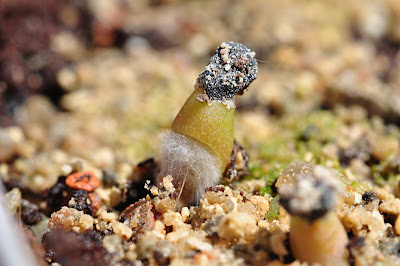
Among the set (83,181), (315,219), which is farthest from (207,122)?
(83,181)

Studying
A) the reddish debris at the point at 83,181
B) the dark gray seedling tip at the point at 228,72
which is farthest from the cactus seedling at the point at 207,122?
the reddish debris at the point at 83,181

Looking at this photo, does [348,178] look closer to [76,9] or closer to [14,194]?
[14,194]

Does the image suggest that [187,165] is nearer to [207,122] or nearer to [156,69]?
[207,122]

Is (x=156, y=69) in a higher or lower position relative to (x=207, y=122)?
higher

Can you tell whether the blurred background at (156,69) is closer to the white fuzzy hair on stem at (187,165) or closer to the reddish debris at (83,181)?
the reddish debris at (83,181)

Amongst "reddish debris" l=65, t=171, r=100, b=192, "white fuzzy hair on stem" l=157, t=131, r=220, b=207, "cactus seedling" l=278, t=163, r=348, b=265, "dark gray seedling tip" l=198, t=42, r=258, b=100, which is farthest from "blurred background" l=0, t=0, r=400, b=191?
"cactus seedling" l=278, t=163, r=348, b=265

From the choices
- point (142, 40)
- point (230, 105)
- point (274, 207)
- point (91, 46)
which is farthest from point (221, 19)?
point (274, 207)

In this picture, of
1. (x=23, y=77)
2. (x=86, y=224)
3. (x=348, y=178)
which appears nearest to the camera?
(x=86, y=224)

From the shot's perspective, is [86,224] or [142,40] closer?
[86,224]
